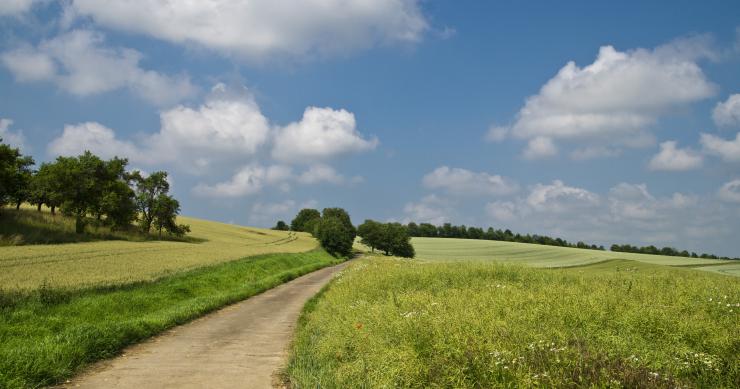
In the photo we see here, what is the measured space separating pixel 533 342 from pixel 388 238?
397 feet

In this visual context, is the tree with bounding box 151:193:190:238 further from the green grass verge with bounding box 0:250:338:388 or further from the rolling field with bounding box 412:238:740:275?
the green grass verge with bounding box 0:250:338:388

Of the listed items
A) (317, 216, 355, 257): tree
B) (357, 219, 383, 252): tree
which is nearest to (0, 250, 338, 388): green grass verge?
(317, 216, 355, 257): tree

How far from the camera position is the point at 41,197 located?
187 feet

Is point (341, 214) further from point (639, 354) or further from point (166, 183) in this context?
point (639, 354)

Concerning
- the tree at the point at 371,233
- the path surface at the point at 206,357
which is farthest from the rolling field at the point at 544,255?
the path surface at the point at 206,357

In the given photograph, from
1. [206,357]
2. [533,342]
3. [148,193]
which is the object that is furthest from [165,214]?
[533,342]

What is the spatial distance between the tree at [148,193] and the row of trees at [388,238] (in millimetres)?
59485

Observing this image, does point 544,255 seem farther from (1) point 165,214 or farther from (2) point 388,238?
(1) point 165,214

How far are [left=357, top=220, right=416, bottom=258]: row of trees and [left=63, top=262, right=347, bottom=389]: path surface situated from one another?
10210cm

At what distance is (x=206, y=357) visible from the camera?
1073cm

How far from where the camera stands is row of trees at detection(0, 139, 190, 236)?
5032 centimetres

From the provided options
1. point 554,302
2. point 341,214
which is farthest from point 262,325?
point 341,214

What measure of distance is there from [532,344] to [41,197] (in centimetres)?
6542

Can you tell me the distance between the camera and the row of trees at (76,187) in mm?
50319
